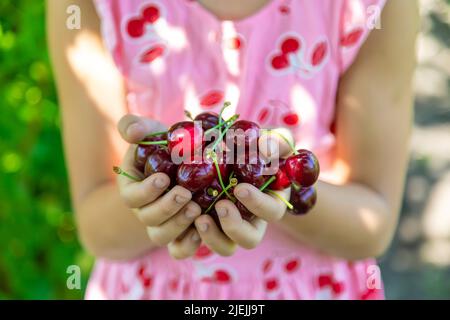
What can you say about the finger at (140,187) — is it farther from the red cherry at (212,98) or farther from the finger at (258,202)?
the red cherry at (212,98)

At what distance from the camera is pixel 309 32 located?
1093mm

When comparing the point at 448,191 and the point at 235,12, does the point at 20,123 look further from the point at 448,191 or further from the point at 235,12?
the point at 448,191

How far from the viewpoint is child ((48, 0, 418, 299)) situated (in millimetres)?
1082

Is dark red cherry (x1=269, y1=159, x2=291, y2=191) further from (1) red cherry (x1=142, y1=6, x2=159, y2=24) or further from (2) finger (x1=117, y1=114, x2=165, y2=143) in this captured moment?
(1) red cherry (x1=142, y1=6, x2=159, y2=24)

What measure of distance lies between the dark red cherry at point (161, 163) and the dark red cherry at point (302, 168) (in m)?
0.13

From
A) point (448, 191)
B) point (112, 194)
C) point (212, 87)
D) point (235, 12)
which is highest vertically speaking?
point (235, 12)

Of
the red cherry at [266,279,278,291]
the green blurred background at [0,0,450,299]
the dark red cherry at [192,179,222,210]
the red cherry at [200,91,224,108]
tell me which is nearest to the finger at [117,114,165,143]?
the dark red cherry at [192,179,222,210]

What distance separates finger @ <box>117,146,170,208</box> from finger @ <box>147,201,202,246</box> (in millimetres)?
34

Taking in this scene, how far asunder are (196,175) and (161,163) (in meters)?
0.05

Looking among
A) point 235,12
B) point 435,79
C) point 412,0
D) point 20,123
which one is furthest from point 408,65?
point 435,79

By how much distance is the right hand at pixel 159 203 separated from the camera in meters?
0.83

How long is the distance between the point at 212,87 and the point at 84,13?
0.22 meters

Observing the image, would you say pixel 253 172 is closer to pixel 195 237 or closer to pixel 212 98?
pixel 195 237
